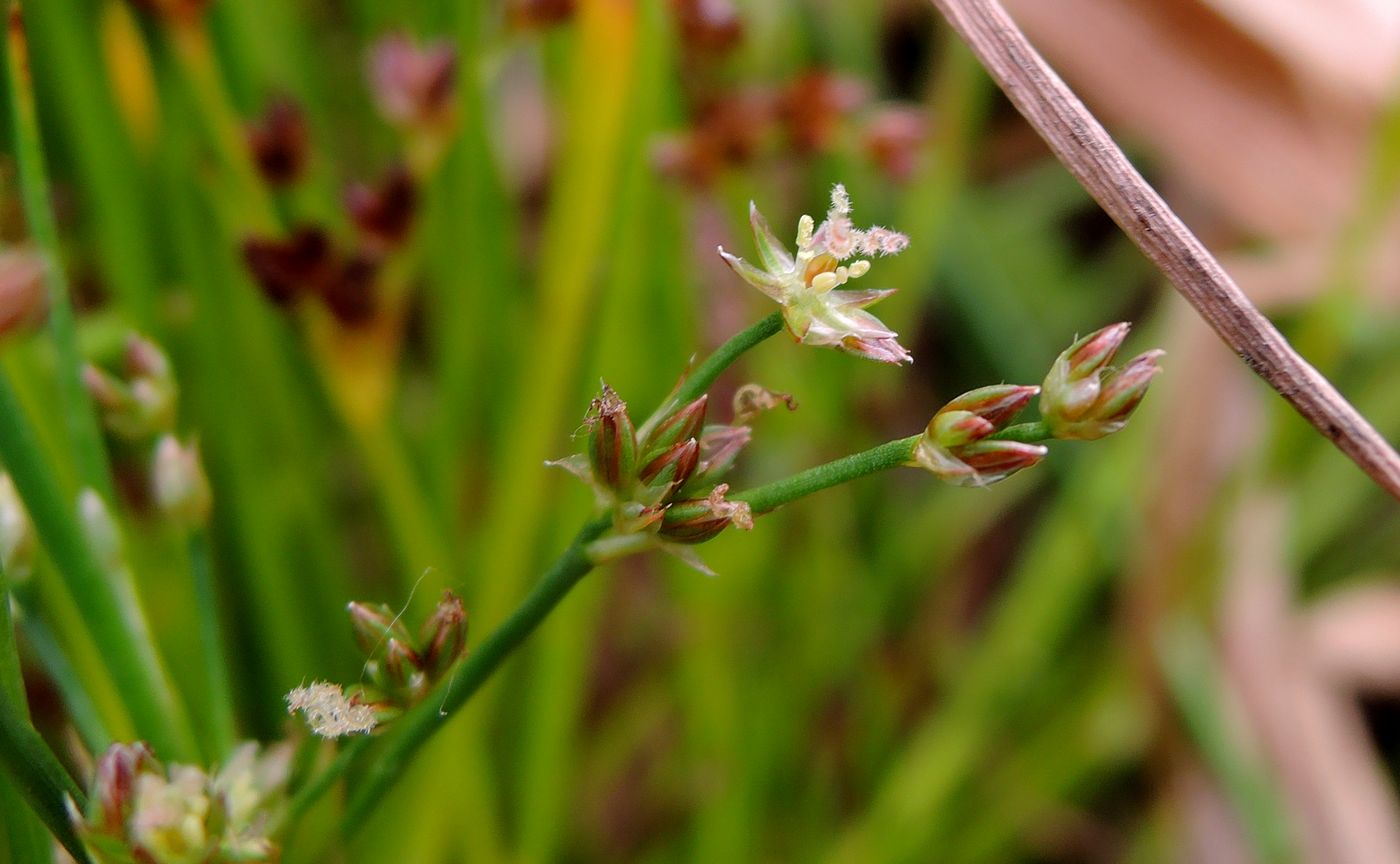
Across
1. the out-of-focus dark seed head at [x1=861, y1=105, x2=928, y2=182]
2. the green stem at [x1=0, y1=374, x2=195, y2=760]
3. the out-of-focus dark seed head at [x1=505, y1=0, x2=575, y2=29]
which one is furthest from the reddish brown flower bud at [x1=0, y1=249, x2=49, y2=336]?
the out-of-focus dark seed head at [x1=861, y1=105, x2=928, y2=182]

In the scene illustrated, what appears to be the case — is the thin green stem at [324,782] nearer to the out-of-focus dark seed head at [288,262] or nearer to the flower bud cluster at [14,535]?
the flower bud cluster at [14,535]

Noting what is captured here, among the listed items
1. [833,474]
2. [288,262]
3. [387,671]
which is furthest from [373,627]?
[288,262]

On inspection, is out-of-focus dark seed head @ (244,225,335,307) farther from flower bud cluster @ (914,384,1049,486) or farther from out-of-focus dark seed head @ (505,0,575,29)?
flower bud cluster @ (914,384,1049,486)

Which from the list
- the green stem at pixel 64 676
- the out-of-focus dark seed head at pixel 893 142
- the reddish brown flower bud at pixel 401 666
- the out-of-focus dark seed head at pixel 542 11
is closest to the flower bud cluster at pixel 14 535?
the green stem at pixel 64 676

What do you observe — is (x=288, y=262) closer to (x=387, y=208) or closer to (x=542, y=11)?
(x=387, y=208)

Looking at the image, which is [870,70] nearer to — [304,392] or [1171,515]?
[1171,515]

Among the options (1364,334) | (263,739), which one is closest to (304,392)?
(263,739)
